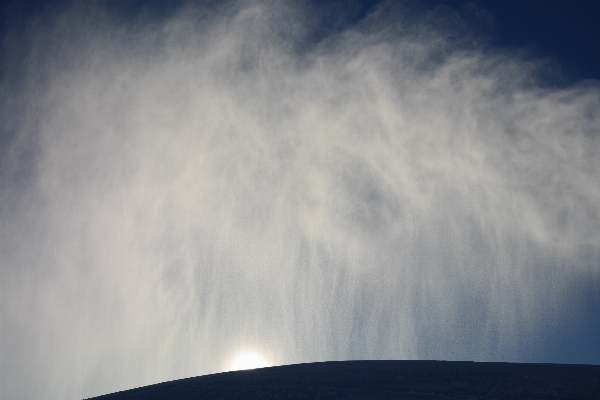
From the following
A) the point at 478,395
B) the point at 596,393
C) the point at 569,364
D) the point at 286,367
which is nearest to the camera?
the point at 596,393

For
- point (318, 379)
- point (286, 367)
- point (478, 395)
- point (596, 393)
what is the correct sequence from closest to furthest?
point (596, 393), point (478, 395), point (318, 379), point (286, 367)

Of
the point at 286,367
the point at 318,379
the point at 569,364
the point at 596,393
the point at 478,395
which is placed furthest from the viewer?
the point at 286,367

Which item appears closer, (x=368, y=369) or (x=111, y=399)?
(x=368, y=369)

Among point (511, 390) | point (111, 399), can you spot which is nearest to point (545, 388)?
point (511, 390)

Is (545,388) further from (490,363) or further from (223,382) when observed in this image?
(223,382)

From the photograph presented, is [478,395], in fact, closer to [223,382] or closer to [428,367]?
[428,367]

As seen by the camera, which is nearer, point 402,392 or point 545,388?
point 545,388

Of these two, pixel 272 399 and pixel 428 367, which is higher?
pixel 428 367

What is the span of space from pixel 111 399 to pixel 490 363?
1715cm

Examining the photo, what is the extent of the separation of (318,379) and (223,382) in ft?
14.6

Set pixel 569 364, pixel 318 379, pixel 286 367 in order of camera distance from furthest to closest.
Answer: pixel 286 367
pixel 318 379
pixel 569 364

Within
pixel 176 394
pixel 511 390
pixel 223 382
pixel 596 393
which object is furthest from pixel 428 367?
pixel 176 394

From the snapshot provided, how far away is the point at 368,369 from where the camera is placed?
19.4m

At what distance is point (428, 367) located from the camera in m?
18.9
